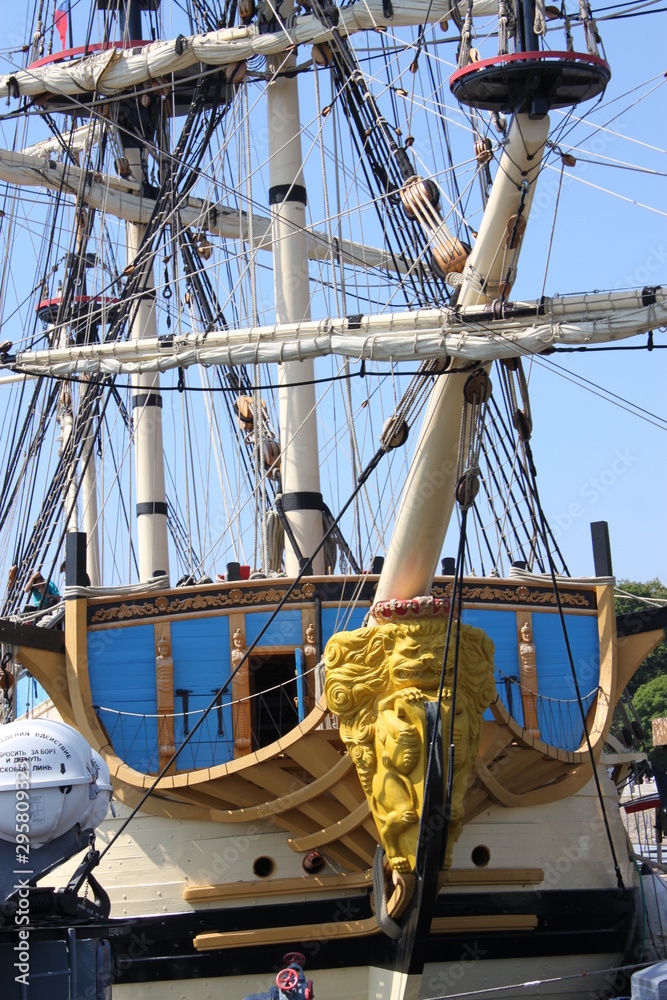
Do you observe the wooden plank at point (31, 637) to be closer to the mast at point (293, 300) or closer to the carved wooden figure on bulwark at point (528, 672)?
the mast at point (293, 300)

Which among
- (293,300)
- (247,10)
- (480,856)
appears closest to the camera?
(480,856)

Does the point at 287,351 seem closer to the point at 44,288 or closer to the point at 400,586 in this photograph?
the point at 400,586

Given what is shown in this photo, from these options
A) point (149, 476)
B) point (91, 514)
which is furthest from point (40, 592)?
point (91, 514)

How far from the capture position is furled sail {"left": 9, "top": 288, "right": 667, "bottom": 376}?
11.5 metres

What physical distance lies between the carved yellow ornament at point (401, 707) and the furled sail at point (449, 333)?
2.30 m

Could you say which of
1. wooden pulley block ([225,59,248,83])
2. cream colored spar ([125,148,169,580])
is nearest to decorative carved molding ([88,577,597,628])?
cream colored spar ([125,148,169,580])

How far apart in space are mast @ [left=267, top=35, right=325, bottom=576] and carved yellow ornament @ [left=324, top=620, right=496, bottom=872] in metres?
3.40

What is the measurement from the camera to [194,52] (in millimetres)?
18859

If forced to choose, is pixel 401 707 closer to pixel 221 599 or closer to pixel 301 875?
pixel 301 875

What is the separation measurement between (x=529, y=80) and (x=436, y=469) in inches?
123

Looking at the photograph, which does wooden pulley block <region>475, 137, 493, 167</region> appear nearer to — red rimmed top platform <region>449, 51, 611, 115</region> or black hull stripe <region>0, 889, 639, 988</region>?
red rimmed top platform <region>449, 51, 611, 115</region>

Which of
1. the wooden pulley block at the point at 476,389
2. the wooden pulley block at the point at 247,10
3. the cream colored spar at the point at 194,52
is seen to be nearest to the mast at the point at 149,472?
the cream colored spar at the point at 194,52

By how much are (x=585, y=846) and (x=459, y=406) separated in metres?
4.58

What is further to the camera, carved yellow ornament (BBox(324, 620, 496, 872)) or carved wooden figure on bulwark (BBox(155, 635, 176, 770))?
carved wooden figure on bulwark (BBox(155, 635, 176, 770))
